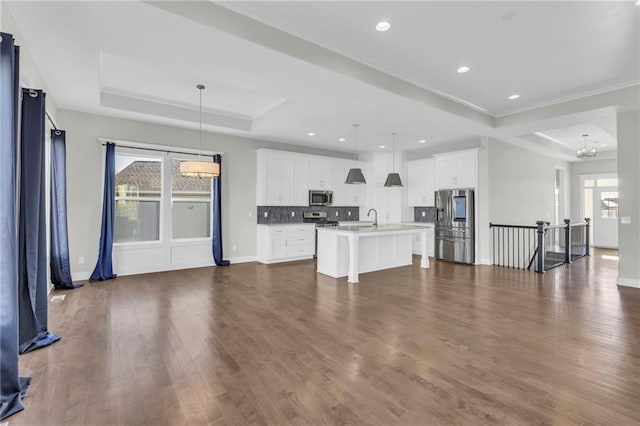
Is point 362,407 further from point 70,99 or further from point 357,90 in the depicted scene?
point 70,99

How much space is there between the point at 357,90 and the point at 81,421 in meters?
4.26

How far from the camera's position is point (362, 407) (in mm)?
1991

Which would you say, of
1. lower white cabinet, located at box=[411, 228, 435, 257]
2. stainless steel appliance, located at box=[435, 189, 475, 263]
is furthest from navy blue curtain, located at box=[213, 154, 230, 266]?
stainless steel appliance, located at box=[435, 189, 475, 263]

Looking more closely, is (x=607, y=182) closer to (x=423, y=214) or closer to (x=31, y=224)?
(x=423, y=214)

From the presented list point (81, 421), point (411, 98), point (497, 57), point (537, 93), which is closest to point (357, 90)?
point (411, 98)

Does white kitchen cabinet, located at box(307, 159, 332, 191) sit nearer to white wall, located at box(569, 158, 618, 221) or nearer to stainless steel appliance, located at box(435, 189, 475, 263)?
stainless steel appliance, located at box(435, 189, 475, 263)

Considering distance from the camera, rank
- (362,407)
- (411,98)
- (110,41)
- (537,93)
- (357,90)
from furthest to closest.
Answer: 1. (537,93)
2. (411,98)
3. (357,90)
4. (110,41)
5. (362,407)

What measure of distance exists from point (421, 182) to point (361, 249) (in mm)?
3671

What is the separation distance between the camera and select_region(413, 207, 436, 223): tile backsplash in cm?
869

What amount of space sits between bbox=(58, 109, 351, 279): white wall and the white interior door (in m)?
11.0

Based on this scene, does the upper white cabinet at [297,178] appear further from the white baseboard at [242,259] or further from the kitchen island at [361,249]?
the kitchen island at [361,249]

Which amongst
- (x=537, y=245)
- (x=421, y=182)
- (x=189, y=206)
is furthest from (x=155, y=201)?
(x=537, y=245)

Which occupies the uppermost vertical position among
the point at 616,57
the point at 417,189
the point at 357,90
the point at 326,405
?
the point at 616,57

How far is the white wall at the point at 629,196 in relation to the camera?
4973 millimetres
